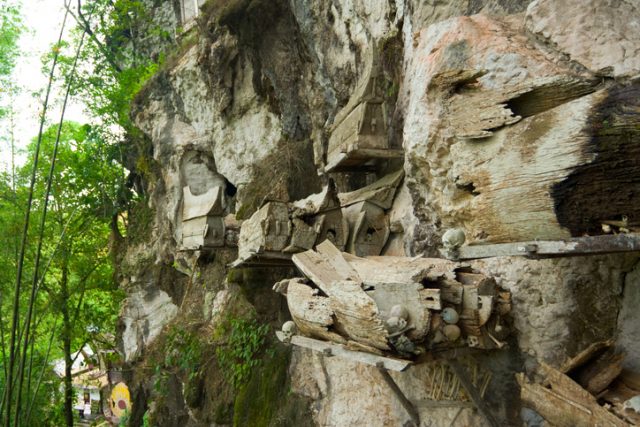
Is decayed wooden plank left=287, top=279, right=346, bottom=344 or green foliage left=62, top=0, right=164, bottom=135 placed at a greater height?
green foliage left=62, top=0, right=164, bottom=135

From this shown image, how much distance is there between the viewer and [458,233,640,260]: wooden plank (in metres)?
2.31

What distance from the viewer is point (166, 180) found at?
11.7 meters

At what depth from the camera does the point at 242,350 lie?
7.86 meters

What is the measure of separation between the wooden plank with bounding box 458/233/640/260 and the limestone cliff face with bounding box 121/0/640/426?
17cm

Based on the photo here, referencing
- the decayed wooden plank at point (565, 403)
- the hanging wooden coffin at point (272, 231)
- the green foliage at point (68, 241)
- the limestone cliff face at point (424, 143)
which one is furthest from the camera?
the green foliage at point (68, 241)

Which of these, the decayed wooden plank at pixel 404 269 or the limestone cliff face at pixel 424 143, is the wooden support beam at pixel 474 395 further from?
the decayed wooden plank at pixel 404 269

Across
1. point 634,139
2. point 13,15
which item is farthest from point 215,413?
point 13,15

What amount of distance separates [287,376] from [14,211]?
7.03 meters

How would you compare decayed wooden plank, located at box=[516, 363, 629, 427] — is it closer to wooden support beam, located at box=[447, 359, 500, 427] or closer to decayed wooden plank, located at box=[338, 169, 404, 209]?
wooden support beam, located at box=[447, 359, 500, 427]

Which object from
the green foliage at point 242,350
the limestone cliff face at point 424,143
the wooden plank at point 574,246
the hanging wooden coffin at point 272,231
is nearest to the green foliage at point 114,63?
the limestone cliff face at point 424,143

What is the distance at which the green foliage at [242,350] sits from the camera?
25.2ft

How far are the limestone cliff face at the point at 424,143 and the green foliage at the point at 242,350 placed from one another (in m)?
0.34

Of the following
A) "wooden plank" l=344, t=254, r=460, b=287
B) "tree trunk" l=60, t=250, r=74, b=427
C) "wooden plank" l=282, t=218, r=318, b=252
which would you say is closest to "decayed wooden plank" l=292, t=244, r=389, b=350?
"wooden plank" l=344, t=254, r=460, b=287

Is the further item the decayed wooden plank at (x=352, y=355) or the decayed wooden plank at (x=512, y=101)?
the decayed wooden plank at (x=352, y=355)
